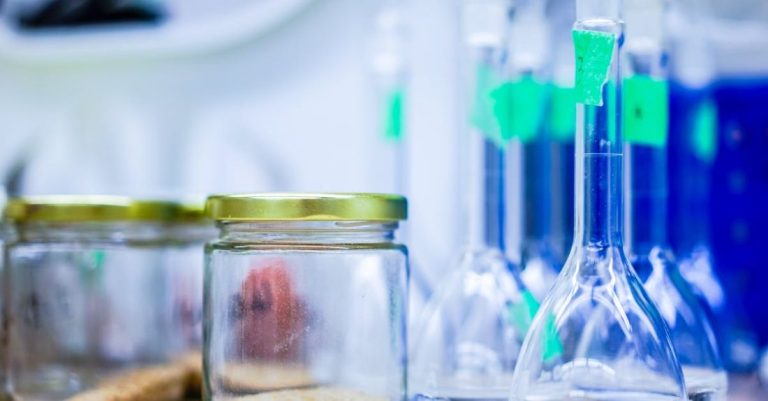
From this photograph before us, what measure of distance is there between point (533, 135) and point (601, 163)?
0.51 ft

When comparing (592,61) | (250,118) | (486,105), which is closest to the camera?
(592,61)

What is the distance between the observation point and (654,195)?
0.49m

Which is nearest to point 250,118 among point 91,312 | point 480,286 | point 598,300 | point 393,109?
point 393,109

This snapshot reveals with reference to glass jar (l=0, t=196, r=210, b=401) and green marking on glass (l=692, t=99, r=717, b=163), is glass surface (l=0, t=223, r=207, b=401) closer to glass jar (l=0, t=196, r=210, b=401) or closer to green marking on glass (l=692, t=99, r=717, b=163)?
glass jar (l=0, t=196, r=210, b=401)

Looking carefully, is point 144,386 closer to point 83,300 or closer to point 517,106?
point 83,300

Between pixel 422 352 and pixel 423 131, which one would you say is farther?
pixel 423 131

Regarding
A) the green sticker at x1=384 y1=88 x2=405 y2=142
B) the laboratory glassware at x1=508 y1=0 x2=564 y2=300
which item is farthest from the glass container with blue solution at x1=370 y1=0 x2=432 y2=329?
the laboratory glassware at x1=508 y1=0 x2=564 y2=300

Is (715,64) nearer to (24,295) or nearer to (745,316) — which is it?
(745,316)

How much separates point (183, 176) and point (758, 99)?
0.51 meters

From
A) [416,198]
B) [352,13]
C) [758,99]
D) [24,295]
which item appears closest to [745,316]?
[758,99]

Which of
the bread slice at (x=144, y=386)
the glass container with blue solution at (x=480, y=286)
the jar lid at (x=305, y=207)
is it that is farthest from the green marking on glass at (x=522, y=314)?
the bread slice at (x=144, y=386)

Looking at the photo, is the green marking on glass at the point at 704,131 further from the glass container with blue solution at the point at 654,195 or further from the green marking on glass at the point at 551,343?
the green marking on glass at the point at 551,343

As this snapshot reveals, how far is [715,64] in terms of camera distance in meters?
0.71

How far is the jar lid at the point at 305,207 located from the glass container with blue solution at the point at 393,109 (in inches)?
10.4
